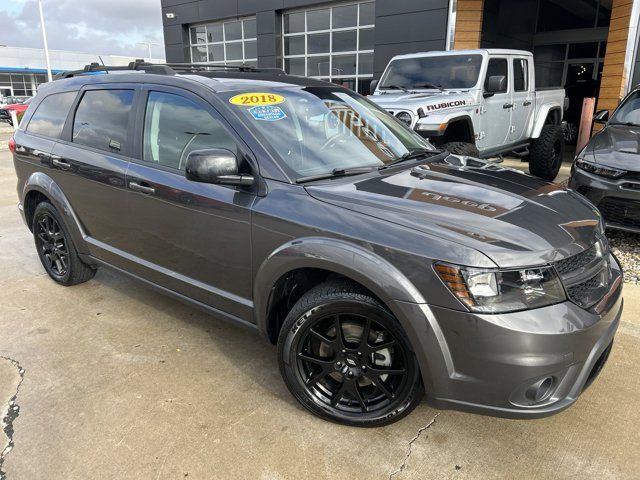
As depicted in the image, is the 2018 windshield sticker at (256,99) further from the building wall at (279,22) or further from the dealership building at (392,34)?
the building wall at (279,22)

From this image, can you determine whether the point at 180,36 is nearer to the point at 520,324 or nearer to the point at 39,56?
the point at 520,324

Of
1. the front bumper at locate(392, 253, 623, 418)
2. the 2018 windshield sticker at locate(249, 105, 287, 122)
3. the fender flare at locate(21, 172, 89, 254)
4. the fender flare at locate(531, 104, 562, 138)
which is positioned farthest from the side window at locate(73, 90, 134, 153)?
the fender flare at locate(531, 104, 562, 138)

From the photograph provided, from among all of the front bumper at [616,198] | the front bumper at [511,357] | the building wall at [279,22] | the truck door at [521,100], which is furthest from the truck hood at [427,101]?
the building wall at [279,22]

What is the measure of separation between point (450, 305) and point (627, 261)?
377cm

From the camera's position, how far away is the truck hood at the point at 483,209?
2.09 metres

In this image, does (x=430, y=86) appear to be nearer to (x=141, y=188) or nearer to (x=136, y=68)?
(x=136, y=68)

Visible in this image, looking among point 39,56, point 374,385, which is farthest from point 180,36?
point 39,56

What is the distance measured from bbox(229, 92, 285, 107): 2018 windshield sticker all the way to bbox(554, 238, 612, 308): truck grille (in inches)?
71.5

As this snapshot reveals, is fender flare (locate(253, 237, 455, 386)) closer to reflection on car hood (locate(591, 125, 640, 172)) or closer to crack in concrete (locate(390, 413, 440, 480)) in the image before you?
crack in concrete (locate(390, 413, 440, 480))

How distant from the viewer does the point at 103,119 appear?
3.57 m

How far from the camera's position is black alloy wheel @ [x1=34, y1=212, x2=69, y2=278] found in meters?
4.21

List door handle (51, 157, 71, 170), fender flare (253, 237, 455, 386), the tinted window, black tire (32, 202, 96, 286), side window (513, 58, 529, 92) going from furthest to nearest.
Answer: side window (513, 58, 529, 92)
black tire (32, 202, 96, 286)
the tinted window
door handle (51, 157, 71, 170)
fender flare (253, 237, 455, 386)

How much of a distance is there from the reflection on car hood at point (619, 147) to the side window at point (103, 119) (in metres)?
4.48

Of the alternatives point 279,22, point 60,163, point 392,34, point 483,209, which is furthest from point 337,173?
point 279,22
